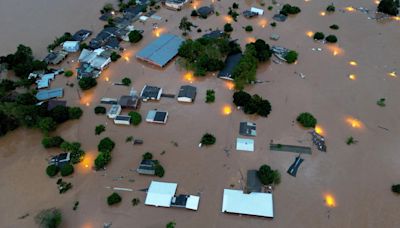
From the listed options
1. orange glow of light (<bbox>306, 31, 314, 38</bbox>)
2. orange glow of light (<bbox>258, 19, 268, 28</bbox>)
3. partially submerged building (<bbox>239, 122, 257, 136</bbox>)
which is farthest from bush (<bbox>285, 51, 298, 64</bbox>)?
partially submerged building (<bbox>239, 122, 257, 136</bbox>)

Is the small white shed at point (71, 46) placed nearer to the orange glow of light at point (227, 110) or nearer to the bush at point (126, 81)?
the bush at point (126, 81)

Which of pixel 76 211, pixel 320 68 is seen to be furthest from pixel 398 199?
pixel 76 211

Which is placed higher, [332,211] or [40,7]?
[40,7]

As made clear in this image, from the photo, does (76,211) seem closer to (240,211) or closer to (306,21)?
(240,211)

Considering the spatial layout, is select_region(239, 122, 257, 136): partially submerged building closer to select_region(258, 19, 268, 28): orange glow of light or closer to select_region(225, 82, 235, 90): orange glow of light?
select_region(225, 82, 235, 90): orange glow of light

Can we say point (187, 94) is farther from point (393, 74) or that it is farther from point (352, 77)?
point (393, 74)

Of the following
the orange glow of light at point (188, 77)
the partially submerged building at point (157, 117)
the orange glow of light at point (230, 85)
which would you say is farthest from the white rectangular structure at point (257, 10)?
the partially submerged building at point (157, 117)

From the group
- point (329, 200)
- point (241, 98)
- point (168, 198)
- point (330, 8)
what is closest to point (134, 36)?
point (241, 98)
